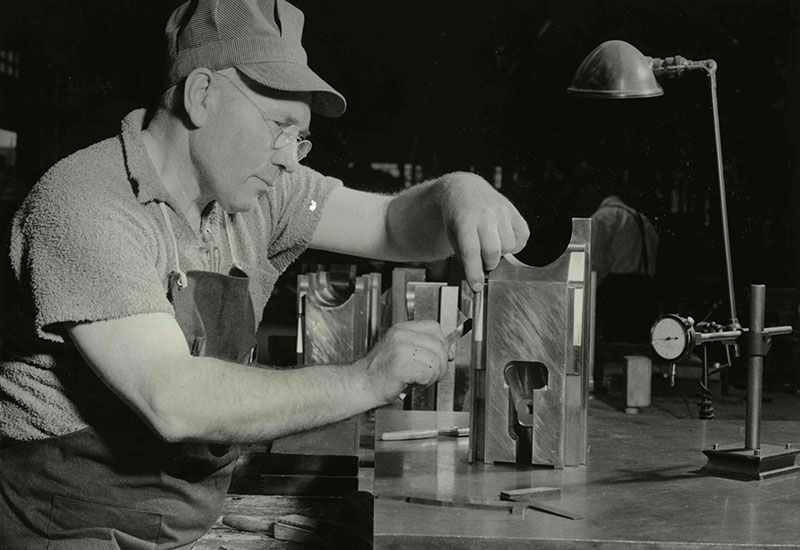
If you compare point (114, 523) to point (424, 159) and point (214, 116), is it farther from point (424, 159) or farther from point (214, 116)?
point (424, 159)

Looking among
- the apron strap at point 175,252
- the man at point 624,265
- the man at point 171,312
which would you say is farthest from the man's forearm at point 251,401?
the man at point 624,265

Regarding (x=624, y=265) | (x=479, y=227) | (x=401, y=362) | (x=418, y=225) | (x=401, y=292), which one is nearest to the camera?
(x=401, y=362)

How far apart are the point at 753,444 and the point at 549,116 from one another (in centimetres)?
286

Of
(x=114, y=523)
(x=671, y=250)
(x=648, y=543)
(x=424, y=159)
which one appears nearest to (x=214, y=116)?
(x=114, y=523)

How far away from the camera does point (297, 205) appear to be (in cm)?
217

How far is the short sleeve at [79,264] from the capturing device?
1.52 meters

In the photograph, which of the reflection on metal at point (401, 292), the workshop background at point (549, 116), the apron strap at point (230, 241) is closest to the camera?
the apron strap at point (230, 241)

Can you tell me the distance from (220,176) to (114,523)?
593 millimetres

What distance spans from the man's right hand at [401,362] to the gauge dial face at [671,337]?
505mm

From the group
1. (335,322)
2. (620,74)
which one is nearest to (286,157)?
(335,322)

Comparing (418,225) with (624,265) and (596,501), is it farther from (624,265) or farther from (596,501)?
(624,265)

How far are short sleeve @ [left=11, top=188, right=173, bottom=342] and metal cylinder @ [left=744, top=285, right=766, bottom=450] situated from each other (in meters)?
1.02

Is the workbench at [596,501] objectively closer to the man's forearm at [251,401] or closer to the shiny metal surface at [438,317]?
the man's forearm at [251,401]

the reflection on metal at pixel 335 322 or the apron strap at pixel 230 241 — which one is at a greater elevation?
the apron strap at pixel 230 241
